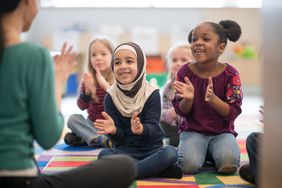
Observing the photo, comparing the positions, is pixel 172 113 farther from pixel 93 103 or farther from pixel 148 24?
pixel 148 24

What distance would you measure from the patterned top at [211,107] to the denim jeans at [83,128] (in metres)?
0.56

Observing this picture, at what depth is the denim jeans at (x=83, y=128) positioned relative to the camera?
2.08 meters

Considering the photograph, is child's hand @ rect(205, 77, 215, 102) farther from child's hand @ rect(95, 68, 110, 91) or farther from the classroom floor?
child's hand @ rect(95, 68, 110, 91)

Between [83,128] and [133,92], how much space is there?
589mm

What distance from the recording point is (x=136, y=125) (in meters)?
1.48

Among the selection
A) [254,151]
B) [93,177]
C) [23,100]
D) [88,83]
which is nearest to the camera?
[23,100]

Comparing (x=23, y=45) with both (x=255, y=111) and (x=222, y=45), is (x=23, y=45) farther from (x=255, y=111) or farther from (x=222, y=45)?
(x=255, y=111)

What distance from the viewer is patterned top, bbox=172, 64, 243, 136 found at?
5.40 ft

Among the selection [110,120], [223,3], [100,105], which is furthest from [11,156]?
[223,3]

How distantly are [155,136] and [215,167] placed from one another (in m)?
0.29

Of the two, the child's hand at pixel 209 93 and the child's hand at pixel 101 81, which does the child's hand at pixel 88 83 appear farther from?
the child's hand at pixel 209 93

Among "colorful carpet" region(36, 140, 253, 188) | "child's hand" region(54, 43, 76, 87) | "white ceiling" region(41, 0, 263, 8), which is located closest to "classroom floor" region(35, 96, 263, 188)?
"colorful carpet" region(36, 140, 253, 188)

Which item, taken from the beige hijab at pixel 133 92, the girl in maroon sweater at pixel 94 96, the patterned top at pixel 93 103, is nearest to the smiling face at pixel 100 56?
the girl in maroon sweater at pixel 94 96

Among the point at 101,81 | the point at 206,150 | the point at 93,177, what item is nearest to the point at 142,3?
the point at 101,81
